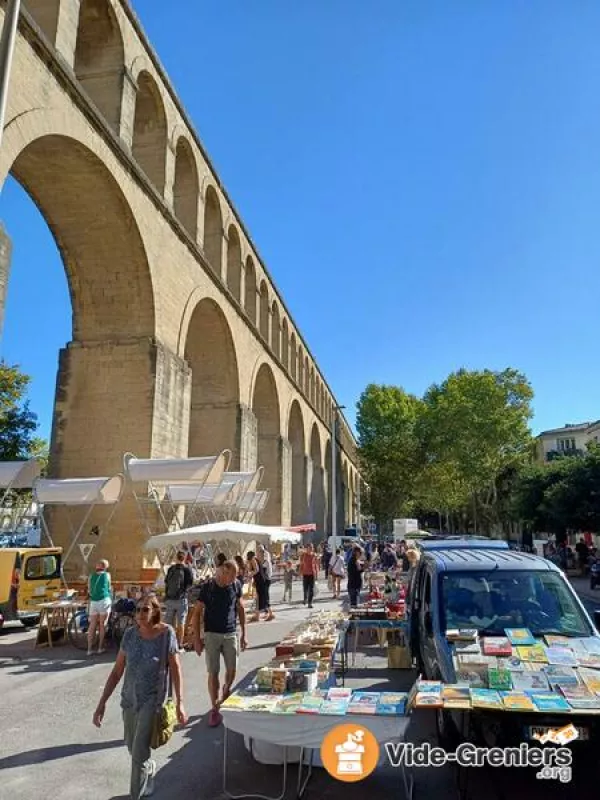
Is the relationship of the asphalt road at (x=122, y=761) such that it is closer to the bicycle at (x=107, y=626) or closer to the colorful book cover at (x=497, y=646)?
the colorful book cover at (x=497, y=646)

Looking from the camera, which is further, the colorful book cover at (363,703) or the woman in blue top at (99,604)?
the woman in blue top at (99,604)

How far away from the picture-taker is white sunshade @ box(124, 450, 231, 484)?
1170cm

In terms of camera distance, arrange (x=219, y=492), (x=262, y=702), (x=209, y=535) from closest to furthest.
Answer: (x=262, y=702) < (x=209, y=535) < (x=219, y=492)

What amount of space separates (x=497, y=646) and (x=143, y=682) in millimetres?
2622

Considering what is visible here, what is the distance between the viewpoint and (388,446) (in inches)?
2120

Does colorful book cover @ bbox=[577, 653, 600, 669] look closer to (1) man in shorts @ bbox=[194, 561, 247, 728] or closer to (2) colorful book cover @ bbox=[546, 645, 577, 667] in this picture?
(2) colorful book cover @ bbox=[546, 645, 577, 667]

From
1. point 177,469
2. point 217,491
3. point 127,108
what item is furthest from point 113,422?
point 127,108

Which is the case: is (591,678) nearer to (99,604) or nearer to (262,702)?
Answer: (262,702)

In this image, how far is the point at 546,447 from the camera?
208 feet

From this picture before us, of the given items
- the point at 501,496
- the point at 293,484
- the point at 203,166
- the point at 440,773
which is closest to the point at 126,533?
the point at 440,773

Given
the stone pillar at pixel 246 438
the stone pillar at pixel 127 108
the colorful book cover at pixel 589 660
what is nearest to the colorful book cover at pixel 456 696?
the colorful book cover at pixel 589 660

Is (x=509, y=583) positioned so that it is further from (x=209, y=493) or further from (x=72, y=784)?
(x=209, y=493)

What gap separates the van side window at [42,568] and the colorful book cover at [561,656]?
10339 mm

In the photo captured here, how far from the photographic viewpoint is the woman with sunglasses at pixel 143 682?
3.74 meters
